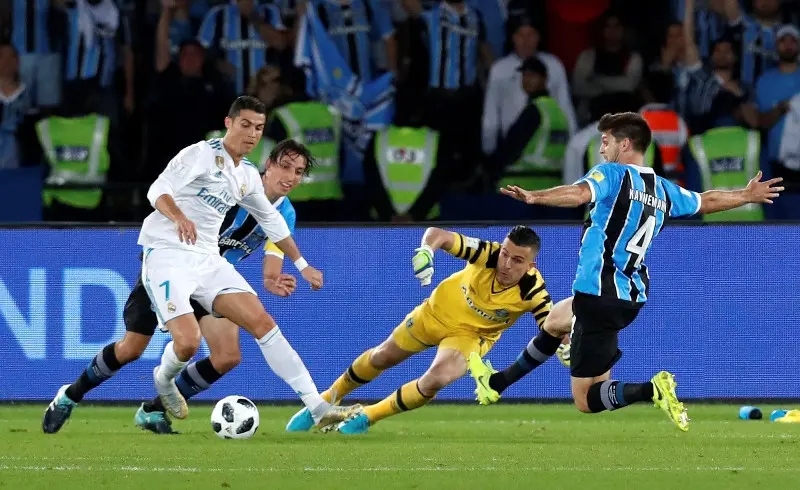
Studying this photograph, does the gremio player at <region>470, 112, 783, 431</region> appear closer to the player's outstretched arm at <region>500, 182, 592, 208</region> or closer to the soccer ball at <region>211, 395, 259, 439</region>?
the player's outstretched arm at <region>500, 182, 592, 208</region>

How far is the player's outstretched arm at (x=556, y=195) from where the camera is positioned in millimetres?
6594

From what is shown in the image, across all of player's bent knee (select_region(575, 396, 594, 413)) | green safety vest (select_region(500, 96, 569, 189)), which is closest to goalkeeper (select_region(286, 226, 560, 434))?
player's bent knee (select_region(575, 396, 594, 413))

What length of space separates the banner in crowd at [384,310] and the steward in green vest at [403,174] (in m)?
1.37

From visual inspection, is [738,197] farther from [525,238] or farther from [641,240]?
[525,238]

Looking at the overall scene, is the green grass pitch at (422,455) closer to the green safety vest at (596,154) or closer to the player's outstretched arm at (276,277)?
the player's outstretched arm at (276,277)

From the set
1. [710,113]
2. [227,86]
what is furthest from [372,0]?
[710,113]

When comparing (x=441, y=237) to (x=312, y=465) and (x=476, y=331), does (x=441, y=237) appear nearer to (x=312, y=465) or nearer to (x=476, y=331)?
(x=476, y=331)

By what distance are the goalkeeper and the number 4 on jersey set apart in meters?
0.84

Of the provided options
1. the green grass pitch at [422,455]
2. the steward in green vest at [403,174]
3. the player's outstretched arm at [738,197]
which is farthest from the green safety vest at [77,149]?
the player's outstretched arm at [738,197]

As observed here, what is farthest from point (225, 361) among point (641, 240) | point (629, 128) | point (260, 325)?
point (629, 128)

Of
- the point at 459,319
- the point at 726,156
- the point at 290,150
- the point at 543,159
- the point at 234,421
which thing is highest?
the point at 290,150

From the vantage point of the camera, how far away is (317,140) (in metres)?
12.2

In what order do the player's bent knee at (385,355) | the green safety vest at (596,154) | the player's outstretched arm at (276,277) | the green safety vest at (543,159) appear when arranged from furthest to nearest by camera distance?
the green safety vest at (543,159), the green safety vest at (596,154), the player's bent knee at (385,355), the player's outstretched arm at (276,277)

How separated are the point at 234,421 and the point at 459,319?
1.55 m
